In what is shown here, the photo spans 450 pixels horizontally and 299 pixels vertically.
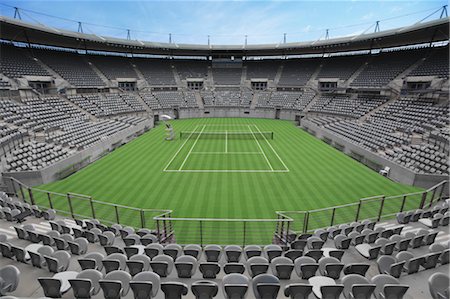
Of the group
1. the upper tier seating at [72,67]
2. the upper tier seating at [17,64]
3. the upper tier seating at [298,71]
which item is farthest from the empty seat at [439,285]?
the upper tier seating at [298,71]

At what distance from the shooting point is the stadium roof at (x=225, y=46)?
35.0m

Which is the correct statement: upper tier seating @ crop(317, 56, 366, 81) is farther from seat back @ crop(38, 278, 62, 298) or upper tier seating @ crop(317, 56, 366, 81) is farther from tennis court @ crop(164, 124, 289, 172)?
seat back @ crop(38, 278, 62, 298)

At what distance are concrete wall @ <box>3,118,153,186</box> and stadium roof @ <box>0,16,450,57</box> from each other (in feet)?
75.0

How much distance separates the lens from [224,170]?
800 inches

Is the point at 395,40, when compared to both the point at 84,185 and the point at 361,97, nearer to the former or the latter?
the point at 361,97

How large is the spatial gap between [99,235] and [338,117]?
40.2 metres

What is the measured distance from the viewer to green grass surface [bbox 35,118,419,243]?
551 inches

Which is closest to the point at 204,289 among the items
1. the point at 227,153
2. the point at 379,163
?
the point at 227,153

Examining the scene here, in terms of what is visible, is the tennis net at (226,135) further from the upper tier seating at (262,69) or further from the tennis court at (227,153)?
the upper tier seating at (262,69)

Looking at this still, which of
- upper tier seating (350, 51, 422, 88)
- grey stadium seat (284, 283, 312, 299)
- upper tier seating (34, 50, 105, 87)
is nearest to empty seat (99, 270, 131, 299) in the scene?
grey stadium seat (284, 283, 312, 299)

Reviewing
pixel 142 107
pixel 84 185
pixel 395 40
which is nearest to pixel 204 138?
pixel 84 185

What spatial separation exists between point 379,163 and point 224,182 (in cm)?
1375

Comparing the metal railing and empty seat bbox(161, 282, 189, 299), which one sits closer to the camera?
empty seat bbox(161, 282, 189, 299)

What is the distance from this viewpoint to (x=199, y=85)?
59.3 meters
